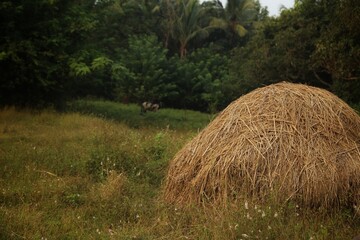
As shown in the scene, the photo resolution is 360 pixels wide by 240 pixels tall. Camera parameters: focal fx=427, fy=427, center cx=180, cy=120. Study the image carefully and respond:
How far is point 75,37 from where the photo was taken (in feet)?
55.6

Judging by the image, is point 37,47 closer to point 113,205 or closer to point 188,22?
point 113,205

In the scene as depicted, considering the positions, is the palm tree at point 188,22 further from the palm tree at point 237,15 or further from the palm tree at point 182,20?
the palm tree at point 237,15

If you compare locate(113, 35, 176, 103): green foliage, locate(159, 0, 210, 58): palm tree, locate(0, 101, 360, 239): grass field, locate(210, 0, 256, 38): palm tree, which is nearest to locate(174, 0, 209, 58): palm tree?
locate(159, 0, 210, 58): palm tree

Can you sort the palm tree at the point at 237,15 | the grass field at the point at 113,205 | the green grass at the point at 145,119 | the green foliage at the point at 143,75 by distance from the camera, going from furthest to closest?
the palm tree at the point at 237,15, the green foliage at the point at 143,75, the green grass at the point at 145,119, the grass field at the point at 113,205

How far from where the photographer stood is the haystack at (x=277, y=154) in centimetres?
Result: 565

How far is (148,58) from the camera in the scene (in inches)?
1086

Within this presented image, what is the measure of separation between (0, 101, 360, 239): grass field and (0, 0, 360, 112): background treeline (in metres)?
5.07

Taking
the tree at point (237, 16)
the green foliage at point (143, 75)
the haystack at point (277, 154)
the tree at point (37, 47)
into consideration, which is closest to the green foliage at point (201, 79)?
the green foliage at point (143, 75)

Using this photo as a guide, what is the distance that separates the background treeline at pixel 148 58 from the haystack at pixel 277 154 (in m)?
7.28

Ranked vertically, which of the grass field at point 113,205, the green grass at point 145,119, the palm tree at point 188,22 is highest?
the palm tree at point 188,22

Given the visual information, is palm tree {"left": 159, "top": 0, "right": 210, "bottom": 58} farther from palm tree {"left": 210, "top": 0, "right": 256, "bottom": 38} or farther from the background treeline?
the background treeline

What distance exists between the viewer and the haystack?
18.5 ft

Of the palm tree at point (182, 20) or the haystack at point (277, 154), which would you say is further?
the palm tree at point (182, 20)

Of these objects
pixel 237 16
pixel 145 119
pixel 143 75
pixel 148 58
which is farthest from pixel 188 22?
pixel 145 119
